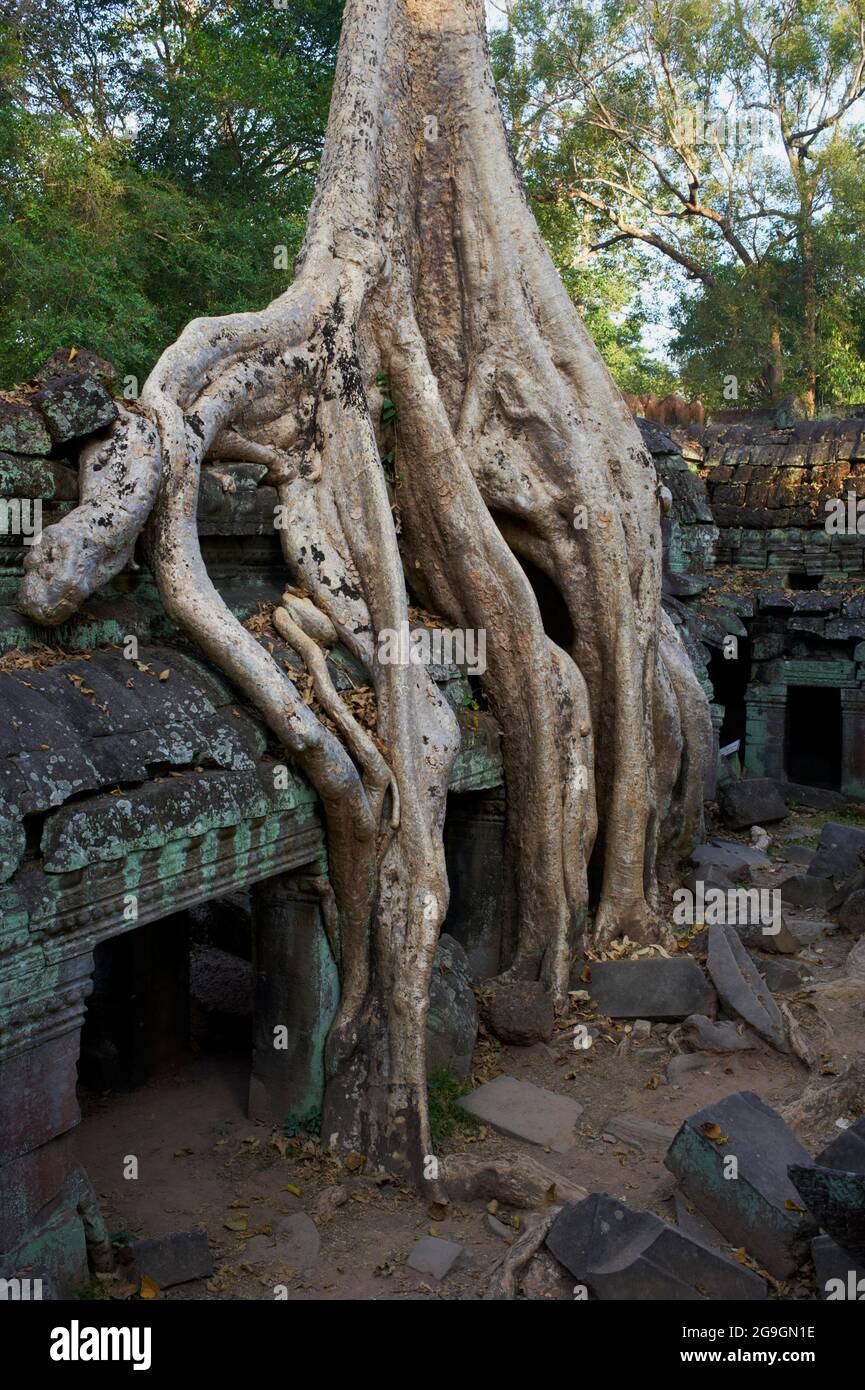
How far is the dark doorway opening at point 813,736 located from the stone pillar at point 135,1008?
30.9ft

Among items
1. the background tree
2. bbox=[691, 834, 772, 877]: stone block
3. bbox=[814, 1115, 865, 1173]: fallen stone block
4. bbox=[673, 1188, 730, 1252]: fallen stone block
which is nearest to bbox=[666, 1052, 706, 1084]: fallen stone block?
bbox=[673, 1188, 730, 1252]: fallen stone block

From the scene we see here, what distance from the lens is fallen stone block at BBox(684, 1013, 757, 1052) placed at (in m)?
6.24

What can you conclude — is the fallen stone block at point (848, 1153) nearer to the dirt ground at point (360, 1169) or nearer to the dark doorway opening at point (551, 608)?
the dirt ground at point (360, 1169)

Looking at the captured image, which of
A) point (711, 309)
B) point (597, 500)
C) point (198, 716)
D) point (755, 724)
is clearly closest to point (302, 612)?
point (198, 716)

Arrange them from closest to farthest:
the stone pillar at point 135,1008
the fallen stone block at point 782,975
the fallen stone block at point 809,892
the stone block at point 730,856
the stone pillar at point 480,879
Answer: the stone pillar at point 135,1008 → the stone pillar at point 480,879 → the fallen stone block at point 782,975 → the fallen stone block at point 809,892 → the stone block at point 730,856

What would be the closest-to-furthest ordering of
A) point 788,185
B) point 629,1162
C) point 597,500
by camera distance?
1. point 629,1162
2. point 597,500
3. point 788,185

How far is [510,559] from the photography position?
6.50m

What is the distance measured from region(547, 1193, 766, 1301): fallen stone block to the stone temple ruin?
0.5 inches

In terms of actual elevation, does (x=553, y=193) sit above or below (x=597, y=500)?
above

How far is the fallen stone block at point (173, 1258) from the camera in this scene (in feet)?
13.5

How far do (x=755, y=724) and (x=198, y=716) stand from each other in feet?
30.2

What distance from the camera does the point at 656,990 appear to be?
6.50 meters

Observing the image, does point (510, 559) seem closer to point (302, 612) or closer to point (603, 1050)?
point (302, 612)

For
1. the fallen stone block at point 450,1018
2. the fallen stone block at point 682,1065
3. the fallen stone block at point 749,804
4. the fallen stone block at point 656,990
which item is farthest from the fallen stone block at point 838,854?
the fallen stone block at point 450,1018
